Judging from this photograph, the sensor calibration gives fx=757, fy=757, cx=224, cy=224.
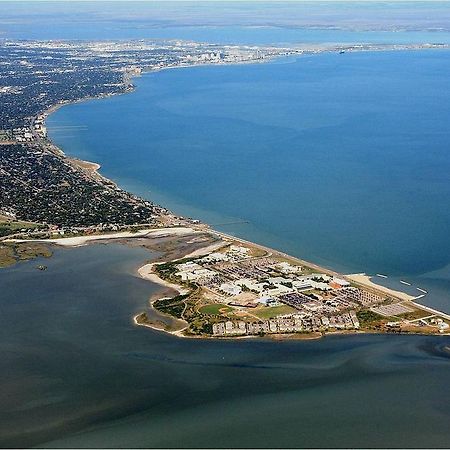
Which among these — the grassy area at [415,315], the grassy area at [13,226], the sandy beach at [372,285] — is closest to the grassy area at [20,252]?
the grassy area at [13,226]

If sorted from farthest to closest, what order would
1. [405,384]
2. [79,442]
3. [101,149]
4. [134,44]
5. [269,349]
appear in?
[134,44] < [101,149] < [269,349] < [405,384] < [79,442]

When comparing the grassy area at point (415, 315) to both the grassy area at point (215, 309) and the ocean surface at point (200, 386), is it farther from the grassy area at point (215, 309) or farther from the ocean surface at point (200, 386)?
the grassy area at point (215, 309)

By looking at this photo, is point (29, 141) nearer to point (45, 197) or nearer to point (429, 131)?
point (45, 197)

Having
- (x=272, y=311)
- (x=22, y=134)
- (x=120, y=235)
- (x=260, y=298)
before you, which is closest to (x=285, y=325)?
(x=272, y=311)

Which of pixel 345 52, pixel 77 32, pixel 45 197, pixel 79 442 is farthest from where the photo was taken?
pixel 77 32

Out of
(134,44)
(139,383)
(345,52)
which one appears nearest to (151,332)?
(139,383)

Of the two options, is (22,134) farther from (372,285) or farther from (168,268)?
(372,285)
